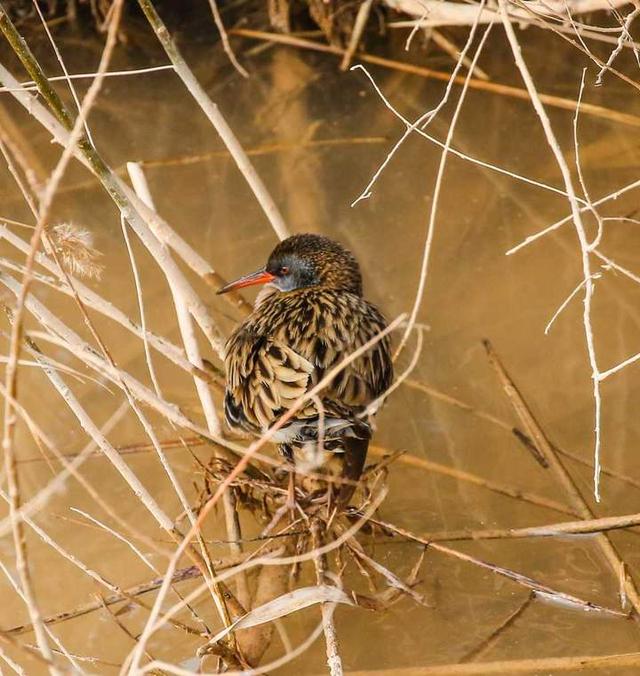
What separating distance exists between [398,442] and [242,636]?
1.02 meters

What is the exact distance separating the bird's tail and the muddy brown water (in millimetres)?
389

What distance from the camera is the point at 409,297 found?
4.38m

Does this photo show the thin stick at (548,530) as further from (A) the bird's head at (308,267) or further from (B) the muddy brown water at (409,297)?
(A) the bird's head at (308,267)

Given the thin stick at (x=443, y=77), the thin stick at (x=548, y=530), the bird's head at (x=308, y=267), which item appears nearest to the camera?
the thin stick at (x=548, y=530)

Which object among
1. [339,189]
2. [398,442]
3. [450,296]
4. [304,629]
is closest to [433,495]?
[398,442]

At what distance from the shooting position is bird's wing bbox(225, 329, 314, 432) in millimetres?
3127

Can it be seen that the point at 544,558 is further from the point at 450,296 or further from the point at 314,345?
the point at 450,296

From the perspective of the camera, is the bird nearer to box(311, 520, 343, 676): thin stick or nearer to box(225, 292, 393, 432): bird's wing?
box(225, 292, 393, 432): bird's wing

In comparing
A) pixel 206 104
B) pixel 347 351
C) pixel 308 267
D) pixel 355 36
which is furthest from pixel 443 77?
pixel 347 351

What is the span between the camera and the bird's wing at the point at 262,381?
3127mm

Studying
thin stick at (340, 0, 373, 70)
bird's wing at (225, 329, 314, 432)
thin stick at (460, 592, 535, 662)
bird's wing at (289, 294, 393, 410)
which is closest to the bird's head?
bird's wing at (289, 294, 393, 410)

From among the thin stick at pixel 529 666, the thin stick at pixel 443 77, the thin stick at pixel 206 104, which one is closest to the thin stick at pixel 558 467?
the thin stick at pixel 529 666

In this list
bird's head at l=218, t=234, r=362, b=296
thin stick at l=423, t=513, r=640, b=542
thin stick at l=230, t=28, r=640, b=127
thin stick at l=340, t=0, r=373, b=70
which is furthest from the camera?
thin stick at l=340, t=0, r=373, b=70

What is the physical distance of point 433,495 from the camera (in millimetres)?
3592
